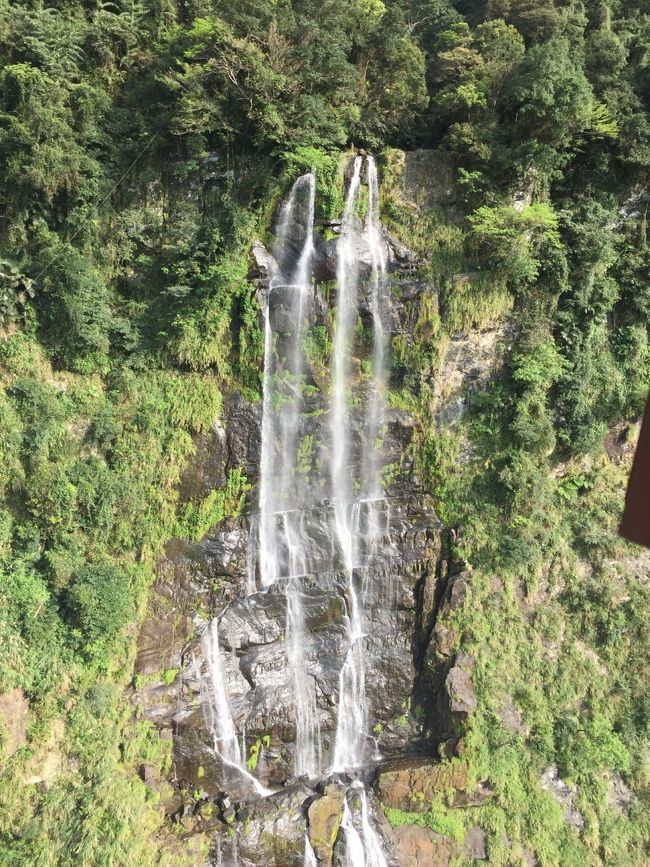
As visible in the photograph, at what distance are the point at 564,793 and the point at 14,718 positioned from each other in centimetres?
Result: 1269

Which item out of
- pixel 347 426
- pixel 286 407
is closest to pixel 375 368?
pixel 347 426

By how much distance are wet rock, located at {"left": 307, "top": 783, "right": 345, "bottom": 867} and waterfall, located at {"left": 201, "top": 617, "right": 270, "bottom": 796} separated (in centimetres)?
153

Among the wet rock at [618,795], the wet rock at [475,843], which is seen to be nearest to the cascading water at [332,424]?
the wet rock at [475,843]

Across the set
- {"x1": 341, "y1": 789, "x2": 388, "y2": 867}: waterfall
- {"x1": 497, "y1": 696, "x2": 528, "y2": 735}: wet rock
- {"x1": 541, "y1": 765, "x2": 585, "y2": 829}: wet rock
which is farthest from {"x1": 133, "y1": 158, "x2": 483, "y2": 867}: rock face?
{"x1": 541, "y1": 765, "x2": 585, "y2": 829}: wet rock

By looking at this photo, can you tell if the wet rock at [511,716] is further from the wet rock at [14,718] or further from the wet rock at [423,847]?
the wet rock at [14,718]

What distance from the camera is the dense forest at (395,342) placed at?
482 inches

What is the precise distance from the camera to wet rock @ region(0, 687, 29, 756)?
34.6 feet

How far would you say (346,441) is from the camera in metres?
14.3

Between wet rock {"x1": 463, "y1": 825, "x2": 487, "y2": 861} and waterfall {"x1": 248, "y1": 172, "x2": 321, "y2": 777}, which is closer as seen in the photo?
wet rock {"x1": 463, "y1": 825, "x2": 487, "y2": 861}

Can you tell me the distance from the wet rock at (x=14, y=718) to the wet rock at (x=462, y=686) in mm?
9772

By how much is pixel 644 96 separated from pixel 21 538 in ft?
68.2

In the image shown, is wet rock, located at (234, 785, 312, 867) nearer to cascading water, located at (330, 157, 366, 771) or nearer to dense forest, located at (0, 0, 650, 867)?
dense forest, located at (0, 0, 650, 867)

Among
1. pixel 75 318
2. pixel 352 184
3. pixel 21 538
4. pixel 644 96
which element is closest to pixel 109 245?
pixel 75 318

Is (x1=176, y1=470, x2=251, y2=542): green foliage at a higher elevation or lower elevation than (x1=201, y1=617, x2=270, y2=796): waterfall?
higher
